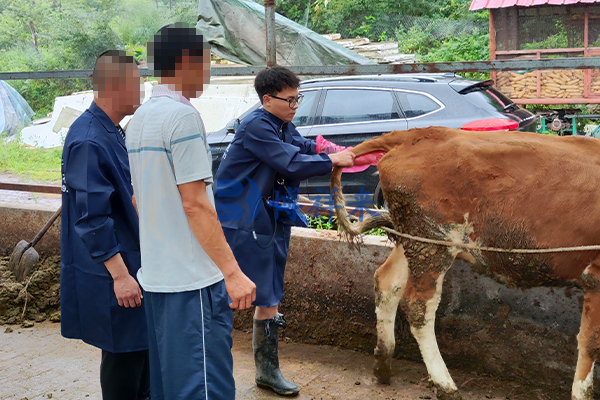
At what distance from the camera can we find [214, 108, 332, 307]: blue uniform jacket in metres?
3.20

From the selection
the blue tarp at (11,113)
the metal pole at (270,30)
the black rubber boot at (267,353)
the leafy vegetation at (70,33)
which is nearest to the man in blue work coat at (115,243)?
the black rubber boot at (267,353)

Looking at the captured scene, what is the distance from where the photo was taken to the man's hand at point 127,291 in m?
2.60

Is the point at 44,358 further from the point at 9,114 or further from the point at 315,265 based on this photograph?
the point at 9,114

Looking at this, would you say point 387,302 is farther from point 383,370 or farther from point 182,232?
point 182,232

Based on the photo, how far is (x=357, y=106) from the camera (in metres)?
6.34

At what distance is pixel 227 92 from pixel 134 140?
7.98m

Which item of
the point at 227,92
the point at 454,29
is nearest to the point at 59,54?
the point at 227,92

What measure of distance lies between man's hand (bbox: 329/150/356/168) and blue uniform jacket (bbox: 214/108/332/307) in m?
0.18

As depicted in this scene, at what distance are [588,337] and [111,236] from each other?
7.84ft

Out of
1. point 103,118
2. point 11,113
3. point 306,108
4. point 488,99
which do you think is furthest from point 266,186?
point 11,113

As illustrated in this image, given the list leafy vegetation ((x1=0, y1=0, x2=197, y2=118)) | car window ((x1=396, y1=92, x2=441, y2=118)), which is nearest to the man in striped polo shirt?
car window ((x1=396, y1=92, x2=441, y2=118))

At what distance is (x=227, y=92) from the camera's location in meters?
9.98

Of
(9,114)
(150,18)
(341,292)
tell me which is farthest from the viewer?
(150,18)

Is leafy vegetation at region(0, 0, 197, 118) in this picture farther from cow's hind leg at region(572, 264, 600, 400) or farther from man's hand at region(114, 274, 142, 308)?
cow's hind leg at region(572, 264, 600, 400)
